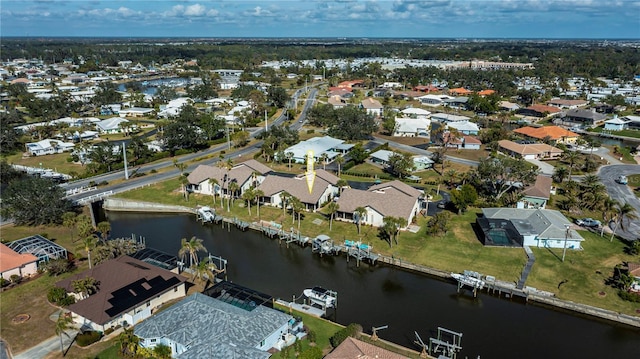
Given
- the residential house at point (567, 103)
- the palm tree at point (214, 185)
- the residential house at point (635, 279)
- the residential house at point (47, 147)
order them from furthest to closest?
1. the residential house at point (567, 103)
2. the residential house at point (47, 147)
3. the palm tree at point (214, 185)
4. the residential house at point (635, 279)

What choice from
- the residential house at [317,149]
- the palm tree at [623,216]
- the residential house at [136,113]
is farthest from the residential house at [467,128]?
the residential house at [136,113]

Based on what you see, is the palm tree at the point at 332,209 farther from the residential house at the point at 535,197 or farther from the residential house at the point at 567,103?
the residential house at the point at 567,103

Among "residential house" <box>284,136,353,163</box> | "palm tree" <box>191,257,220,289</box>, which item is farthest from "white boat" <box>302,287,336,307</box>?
"residential house" <box>284,136,353,163</box>

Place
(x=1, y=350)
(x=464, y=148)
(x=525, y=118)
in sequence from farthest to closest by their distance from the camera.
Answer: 1. (x=525, y=118)
2. (x=464, y=148)
3. (x=1, y=350)

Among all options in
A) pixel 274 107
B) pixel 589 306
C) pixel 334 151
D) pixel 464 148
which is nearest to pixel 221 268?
pixel 589 306

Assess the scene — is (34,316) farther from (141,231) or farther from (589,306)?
(589,306)

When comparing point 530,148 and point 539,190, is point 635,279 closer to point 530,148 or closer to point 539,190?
point 539,190

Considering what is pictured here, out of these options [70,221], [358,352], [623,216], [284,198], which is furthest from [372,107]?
[358,352]

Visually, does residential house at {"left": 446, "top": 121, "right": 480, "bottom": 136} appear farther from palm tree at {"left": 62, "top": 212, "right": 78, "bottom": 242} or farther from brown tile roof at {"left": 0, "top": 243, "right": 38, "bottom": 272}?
brown tile roof at {"left": 0, "top": 243, "right": 38, "bottom": 272}
